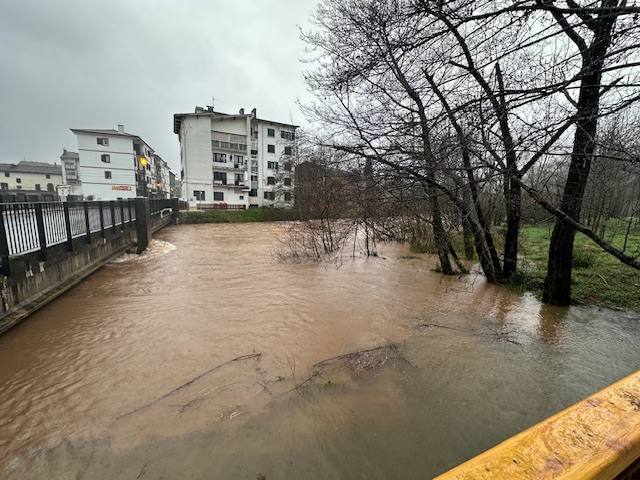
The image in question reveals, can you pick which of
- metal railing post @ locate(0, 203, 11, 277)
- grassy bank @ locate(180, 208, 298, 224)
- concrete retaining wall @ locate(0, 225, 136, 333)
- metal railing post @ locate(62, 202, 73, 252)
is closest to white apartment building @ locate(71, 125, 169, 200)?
grassy bank @ locate(180, 208, 298, 224)

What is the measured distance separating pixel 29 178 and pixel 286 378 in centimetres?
8408

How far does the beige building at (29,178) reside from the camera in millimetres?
62031

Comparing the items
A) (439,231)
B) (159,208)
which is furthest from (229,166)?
(439,231)

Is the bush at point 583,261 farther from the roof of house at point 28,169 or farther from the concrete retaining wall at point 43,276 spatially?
the roof of house at point 28,169

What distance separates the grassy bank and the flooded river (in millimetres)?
22012

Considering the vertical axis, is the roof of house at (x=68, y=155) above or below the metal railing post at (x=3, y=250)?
above

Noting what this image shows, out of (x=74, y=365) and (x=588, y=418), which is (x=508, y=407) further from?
(x=74, y=365)

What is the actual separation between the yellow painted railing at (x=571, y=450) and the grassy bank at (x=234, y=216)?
90.3ft

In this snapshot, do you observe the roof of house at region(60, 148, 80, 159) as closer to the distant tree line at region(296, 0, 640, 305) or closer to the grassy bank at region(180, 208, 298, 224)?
the grassy bank at region(180, 208, 298, 224)

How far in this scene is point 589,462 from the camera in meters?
0.95

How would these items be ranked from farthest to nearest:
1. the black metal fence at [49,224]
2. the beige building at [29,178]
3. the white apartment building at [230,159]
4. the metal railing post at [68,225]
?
the beige building at [29,178] < the white apartment building at [230,159] < the metal railing post at [68,225] < the black metal fence at [49,224]

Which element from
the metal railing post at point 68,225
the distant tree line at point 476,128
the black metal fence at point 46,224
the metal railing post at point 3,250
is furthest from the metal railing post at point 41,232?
the distant tree line at point 476,128

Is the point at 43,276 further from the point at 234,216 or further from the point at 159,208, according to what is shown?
the point at 234,216

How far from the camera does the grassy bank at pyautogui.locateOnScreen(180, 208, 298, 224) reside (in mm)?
29688
